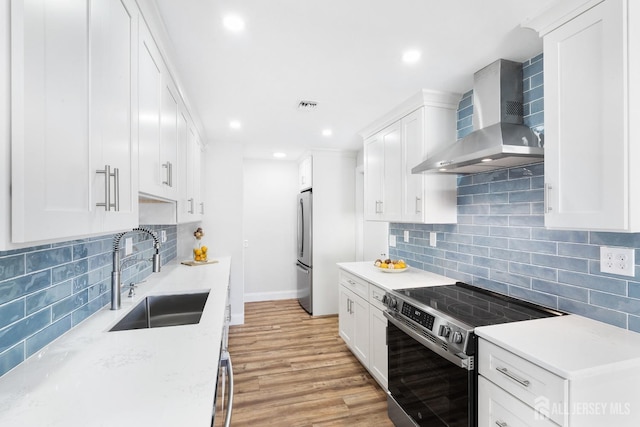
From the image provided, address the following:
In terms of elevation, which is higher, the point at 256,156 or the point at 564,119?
the point at 256,156

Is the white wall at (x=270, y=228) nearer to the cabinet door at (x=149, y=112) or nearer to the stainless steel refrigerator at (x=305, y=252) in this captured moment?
the stainless steel refrigerator at (x=305, y=252)

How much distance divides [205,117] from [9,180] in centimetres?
266

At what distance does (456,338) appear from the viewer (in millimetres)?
1511

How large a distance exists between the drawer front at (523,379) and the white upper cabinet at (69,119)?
1651 mm

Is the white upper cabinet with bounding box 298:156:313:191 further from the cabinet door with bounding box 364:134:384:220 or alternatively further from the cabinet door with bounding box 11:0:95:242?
the cabinet door with bounding box 11:0:95:242

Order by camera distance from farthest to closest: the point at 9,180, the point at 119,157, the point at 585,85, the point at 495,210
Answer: the point at 495,210, the point at 585,85, the point at 119,157, the point at 9,180

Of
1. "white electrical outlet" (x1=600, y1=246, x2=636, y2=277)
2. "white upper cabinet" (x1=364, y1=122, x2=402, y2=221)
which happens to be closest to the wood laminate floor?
"white upper cabinet" (x1=364, y1=122, x2=402, y2=221)

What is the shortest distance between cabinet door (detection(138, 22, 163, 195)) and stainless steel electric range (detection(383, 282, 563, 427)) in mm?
1677

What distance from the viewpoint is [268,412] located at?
2.20m

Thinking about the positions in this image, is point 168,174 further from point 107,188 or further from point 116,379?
point 116,379

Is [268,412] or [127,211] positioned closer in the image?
[127,211]

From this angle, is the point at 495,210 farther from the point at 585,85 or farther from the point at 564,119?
the point at 585,85

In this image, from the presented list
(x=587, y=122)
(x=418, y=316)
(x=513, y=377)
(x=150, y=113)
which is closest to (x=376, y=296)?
(x=418, y=316)

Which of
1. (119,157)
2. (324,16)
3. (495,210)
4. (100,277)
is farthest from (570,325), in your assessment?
(100,277)
